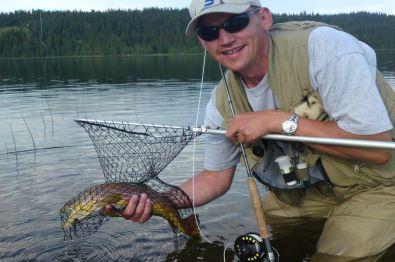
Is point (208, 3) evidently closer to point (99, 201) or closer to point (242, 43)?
point (242, 43)

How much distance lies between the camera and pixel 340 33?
412 cm

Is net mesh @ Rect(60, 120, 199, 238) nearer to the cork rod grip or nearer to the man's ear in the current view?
the cork rod grip

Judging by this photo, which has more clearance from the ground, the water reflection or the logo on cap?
the logo on cap

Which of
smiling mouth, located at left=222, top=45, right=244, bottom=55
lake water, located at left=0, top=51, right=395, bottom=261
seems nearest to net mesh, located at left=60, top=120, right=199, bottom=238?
lake water, located at left=0, top=51, right=395, bottom=261

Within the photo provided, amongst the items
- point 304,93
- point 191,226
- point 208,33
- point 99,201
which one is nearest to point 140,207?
point 99,201

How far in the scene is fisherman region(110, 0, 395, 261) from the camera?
3941mm

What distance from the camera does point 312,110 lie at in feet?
14.4

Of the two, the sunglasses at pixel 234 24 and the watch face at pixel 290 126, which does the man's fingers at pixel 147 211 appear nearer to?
the watch face at pixel 290 126

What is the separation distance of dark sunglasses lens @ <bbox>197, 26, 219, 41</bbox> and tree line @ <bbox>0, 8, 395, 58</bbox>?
107847 millimetres

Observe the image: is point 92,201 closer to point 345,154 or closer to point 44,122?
point 345,154

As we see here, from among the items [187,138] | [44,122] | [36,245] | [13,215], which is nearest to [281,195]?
[187,138]

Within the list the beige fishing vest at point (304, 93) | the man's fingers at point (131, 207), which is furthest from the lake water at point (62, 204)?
the beige fishing vest at point (304, 93)

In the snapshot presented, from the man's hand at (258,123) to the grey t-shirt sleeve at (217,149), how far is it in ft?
2.62

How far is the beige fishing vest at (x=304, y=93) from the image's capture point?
4.36 meters
